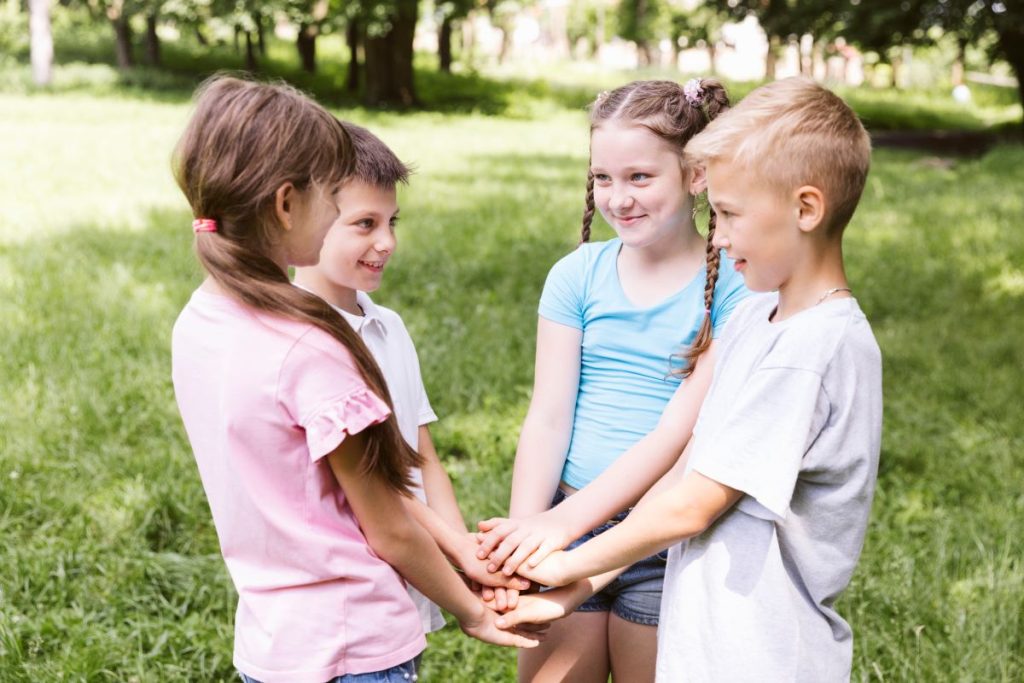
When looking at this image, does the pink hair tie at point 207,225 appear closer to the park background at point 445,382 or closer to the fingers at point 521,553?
the fingers at point 521,553

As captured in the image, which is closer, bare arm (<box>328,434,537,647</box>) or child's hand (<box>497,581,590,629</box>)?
bare arm (<box>328,434,537,647</box>)

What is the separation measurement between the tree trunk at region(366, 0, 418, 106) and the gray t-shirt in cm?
2105

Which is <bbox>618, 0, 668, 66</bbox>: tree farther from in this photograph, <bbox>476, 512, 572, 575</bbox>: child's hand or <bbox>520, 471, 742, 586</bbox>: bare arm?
<bbox>520, 471, 742, 586</bbox>: bare arm

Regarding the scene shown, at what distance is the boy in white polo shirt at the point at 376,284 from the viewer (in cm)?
213

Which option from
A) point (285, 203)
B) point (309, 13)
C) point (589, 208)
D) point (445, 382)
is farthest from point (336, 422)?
point (309, 13)

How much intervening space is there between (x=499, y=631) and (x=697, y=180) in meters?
0.98

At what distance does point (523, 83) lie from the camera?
26250mm

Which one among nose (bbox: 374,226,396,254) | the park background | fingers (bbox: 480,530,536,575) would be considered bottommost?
the park background

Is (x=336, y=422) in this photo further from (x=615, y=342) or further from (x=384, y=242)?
(x=615, y=342)

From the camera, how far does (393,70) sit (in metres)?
22.4

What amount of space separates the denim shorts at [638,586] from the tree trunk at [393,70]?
20.6 meters

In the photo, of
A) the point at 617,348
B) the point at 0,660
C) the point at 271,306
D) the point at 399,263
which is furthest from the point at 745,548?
the point at 399,263

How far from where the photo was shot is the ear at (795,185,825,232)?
1.67 m

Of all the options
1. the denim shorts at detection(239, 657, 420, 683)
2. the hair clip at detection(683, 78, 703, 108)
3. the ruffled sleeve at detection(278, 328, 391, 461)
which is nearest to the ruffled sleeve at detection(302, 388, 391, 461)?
the ruffled sleeve at detection(278, 328, 391, 461)
